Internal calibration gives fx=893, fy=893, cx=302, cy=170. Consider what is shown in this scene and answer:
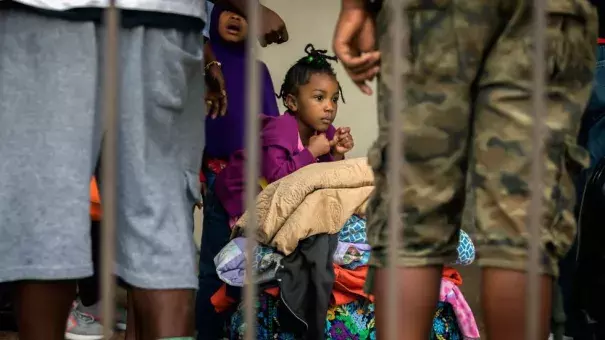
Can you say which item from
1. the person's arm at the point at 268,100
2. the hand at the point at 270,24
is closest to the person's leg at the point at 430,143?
the hand at the point at 270,24

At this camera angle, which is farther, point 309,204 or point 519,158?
point 309,204

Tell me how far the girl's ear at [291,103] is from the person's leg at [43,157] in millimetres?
1596

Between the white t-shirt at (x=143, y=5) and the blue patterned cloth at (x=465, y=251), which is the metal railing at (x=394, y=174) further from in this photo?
the blue patterned cloth at (x=465, y=251)

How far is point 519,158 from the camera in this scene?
1155mm

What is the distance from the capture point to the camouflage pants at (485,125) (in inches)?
45.8

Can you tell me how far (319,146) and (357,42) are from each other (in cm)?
138

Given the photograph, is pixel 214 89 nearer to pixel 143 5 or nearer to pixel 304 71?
pixel 143 5

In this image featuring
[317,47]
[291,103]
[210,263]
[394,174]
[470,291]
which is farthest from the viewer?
[317,47]

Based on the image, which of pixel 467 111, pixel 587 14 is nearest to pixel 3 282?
pixel 467 111

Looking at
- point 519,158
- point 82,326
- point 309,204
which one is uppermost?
point 519,158

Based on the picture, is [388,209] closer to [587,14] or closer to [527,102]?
[527,102]

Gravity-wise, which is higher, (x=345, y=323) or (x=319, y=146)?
(x=319, y=146)

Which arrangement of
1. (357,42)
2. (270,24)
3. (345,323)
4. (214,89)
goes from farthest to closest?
(345,323), (270,24), (214,89), (357,42)

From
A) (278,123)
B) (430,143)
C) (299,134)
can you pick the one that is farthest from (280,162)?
(430,143)
